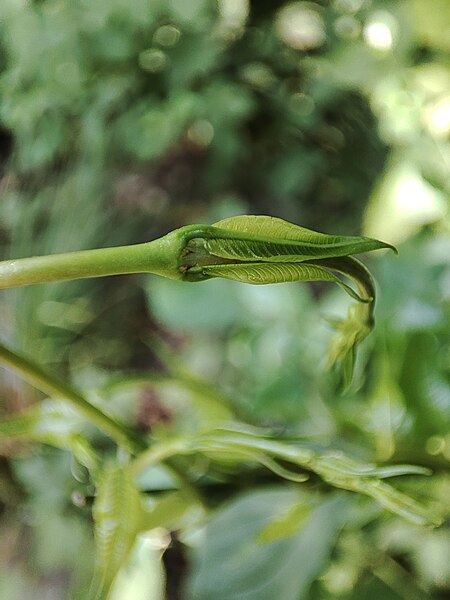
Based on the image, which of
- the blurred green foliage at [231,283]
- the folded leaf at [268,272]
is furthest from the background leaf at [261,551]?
the folded leaf at [268,272]

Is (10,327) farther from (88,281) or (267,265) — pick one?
(267,265)

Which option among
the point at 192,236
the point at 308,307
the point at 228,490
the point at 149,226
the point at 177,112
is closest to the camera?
the point at 192,236

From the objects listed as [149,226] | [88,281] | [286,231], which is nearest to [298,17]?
[149,226]

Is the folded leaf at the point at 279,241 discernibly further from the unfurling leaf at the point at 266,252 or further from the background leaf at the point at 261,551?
the background leaf at the point at 261,551

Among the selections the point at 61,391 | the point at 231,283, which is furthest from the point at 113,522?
the point at 231,283

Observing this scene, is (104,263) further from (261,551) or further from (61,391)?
(261,551)

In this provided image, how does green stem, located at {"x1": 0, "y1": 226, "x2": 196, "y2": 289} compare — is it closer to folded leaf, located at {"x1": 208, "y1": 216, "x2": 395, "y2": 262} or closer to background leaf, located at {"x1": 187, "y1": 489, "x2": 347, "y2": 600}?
folded leaf, located at {"x1": 208, "y1": 216, "x2": 395, "y2": 262}
